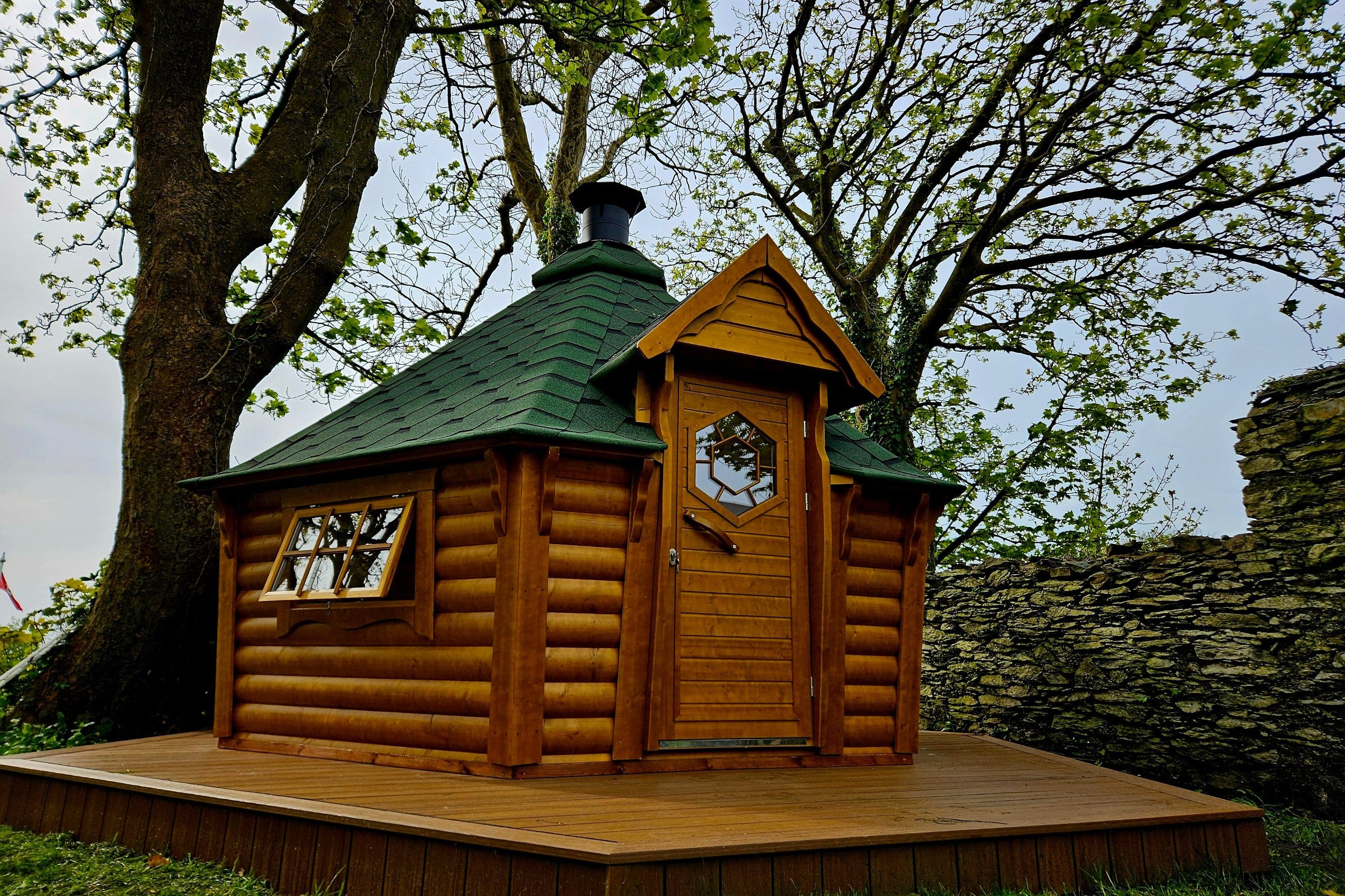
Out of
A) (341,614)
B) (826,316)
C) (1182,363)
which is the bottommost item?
(341,614)

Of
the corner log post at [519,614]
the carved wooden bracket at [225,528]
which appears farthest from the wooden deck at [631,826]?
the carved wooden bracket at [225,528]

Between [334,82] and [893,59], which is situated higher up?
[893,59]

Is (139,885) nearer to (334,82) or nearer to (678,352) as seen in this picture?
(678,352)

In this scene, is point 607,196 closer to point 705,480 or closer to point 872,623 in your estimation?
point 705,480

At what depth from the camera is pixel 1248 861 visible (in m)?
4.30

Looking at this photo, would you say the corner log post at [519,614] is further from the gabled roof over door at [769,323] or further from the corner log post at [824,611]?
the corner log post at [824,611]

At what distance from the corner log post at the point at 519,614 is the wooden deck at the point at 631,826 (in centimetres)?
26

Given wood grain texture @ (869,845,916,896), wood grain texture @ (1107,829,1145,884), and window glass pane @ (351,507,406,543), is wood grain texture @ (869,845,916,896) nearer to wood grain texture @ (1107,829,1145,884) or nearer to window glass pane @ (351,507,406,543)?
wood grain texture @ (1107,829,1145,884)

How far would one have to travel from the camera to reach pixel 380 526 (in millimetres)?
5328

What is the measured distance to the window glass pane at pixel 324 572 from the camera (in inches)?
212

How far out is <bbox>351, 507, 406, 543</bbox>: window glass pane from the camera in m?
5.26

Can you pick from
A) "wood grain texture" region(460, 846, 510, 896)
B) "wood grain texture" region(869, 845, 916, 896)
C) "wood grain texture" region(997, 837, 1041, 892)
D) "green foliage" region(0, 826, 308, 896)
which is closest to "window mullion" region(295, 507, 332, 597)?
"green foliage" region(0, 826, 308, 896)

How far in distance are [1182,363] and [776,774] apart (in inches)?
394

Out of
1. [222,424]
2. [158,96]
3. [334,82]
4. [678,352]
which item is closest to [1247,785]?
[678,352]
